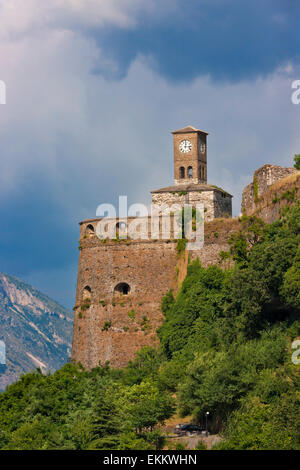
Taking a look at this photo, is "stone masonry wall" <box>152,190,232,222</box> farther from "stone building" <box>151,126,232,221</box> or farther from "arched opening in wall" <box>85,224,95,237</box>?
"arched opening in wall" <box>85,224,95,237</box>

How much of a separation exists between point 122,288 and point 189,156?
11977 mm

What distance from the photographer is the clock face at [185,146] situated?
82.2 meters

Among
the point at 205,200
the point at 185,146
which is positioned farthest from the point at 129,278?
the point at 185,146

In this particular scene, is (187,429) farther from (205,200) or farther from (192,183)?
(192,183)

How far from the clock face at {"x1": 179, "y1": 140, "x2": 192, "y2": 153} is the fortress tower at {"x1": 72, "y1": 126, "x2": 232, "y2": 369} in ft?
12.0

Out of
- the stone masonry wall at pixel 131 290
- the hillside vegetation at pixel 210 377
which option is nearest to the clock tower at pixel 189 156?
the stone masonry wall at pixel 131 290

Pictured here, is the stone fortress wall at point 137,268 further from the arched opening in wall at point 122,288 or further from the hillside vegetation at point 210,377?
the hillside vegetation at point 210,377

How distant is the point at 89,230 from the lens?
3132 inches

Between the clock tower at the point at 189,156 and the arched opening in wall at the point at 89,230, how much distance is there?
23.9 ft

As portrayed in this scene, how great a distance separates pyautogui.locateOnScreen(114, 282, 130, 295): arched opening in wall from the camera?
7662cm

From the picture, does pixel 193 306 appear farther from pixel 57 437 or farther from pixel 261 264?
pixel 57 437

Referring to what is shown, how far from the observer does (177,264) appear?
75938mm
